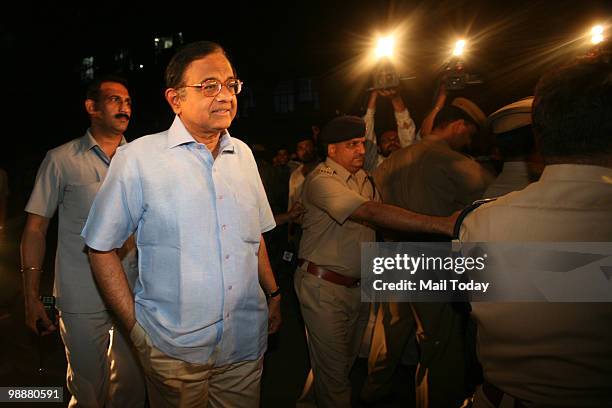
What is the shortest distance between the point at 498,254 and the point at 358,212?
67.0 inches

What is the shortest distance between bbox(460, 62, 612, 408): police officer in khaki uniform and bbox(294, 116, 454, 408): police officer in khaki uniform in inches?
69.4

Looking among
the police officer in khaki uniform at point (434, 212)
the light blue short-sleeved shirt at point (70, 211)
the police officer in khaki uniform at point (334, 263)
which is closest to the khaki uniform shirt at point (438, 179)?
the police officer in khaki uniform at point (434, 212)

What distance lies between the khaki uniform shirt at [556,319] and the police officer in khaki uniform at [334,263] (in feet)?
5.68

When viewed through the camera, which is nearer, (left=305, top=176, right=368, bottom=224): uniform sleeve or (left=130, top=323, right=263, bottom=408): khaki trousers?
(left=130, top=323, right=263, bottom=408): khaki trousers

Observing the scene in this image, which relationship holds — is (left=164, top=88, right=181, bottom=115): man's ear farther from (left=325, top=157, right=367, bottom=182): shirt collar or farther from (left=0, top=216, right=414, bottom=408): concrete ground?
(left=0, top=216, right=414, bottom=408): concrete ground

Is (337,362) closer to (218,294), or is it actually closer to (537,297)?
(218,294)

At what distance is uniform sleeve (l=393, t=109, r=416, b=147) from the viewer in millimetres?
5676

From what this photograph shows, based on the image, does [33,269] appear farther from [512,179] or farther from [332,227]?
[512,179]

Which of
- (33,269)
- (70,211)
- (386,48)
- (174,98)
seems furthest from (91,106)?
(386,48)

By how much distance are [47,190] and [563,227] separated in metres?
3.17

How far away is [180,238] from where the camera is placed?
213 cm

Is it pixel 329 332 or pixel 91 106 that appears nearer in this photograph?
pixel 91 106

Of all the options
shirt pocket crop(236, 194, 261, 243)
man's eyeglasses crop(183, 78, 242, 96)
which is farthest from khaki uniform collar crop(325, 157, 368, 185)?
man's eyeglasses crop(183, 78, 242, 96)

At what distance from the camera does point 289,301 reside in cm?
748
